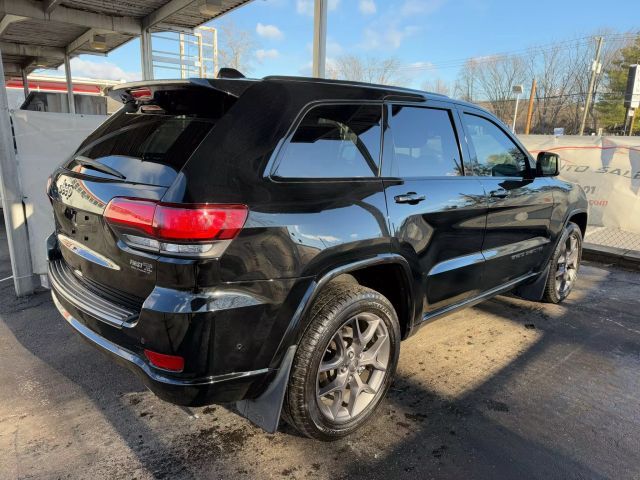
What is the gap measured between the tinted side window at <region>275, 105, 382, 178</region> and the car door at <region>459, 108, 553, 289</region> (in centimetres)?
110

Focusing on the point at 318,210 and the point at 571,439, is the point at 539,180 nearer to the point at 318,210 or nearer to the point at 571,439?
the point at 571,439

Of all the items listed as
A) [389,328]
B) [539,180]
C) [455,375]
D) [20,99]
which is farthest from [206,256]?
[20,99]

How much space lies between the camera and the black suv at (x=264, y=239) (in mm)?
1959

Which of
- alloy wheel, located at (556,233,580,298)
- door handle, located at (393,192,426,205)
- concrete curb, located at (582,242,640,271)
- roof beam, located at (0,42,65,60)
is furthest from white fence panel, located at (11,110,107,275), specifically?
roof beam, located at (0,42,65,60)

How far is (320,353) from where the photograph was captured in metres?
2.34

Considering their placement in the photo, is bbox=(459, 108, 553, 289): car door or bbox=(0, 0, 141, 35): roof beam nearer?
bbox=(459, 108, 553, 289): car door

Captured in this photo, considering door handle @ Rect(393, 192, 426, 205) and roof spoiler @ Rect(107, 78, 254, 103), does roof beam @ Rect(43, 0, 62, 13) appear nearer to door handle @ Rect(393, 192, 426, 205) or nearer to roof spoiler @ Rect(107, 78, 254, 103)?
roof spoiler @ Rect(107, 78, 254, 103)

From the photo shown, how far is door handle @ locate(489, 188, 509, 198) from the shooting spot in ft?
11.5

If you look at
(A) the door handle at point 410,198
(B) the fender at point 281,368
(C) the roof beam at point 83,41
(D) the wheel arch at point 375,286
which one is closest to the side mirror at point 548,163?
(A) the door handle at point 410,198

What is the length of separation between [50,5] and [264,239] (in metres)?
9.44

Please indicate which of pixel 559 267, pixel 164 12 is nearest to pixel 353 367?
pixel 559 267

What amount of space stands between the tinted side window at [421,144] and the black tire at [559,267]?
192 cm

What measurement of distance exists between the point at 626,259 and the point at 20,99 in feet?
81.0

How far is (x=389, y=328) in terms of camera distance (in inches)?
108
